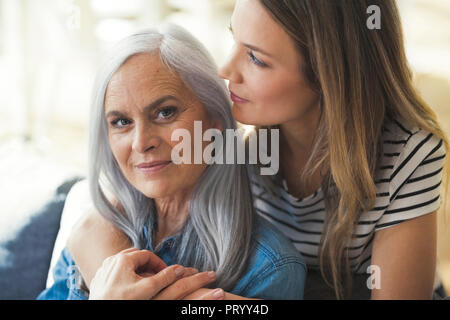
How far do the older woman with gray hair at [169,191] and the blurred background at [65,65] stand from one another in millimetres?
247

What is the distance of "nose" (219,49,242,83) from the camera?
3.19 feet

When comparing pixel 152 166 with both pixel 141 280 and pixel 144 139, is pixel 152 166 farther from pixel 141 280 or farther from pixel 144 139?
pixel 141 280

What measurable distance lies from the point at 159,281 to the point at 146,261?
0.06 metres

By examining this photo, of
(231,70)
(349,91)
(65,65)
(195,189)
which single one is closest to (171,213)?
(195,189)

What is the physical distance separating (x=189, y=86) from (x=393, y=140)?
15.9 inches

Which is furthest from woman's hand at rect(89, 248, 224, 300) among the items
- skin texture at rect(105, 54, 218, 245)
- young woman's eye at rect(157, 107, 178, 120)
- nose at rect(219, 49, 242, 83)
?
nose at rect(219, 49, 242, 83)

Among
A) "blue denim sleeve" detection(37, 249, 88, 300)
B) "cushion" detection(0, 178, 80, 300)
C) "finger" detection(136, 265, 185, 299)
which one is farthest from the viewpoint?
"cushion" detection(0, 178, 80, 300)

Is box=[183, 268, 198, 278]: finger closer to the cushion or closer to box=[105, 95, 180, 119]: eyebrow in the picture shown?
box=[105, 95, 180, 119]: eyebrow

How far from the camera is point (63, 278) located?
112 cm

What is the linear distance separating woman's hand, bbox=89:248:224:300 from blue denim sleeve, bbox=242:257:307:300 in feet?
0.25

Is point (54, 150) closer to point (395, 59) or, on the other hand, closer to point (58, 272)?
point (58, 272)

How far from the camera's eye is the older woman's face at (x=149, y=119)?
0.91 metres

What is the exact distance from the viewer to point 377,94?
3.34 ft

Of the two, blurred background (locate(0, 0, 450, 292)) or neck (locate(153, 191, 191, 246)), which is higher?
blurred background (locate(0, 0, 450, 292))
